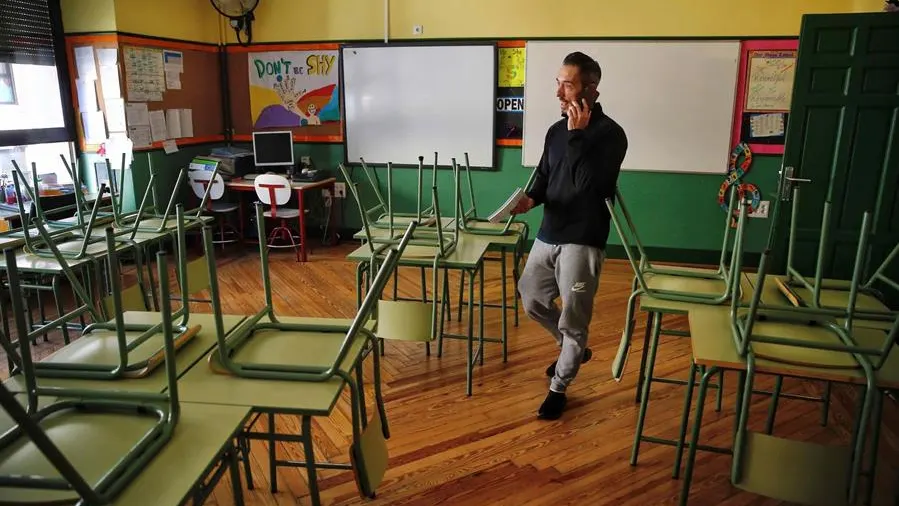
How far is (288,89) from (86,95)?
163 cm

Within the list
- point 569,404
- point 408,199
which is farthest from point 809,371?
point 408,199

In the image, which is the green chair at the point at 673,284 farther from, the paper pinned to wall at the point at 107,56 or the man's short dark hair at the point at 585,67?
the paper pinned to wall at the point at 107,56

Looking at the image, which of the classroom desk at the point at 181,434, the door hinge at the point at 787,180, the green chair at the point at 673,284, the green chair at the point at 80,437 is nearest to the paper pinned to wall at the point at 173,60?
the classroom desk at the point at 181,434

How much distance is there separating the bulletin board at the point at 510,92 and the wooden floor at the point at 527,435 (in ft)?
7.07

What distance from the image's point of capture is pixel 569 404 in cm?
286

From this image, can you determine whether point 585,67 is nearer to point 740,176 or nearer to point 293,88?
point 740,176

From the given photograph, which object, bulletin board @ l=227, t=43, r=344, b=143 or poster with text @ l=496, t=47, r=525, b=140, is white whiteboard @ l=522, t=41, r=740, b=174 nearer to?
poster with text @ l=496, t=47, r=525, b=140

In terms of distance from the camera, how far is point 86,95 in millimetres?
4812

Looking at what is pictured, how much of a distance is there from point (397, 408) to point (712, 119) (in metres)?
3.58

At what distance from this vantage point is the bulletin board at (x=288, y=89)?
18.4 ft

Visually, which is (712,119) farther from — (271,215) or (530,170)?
(271,215)

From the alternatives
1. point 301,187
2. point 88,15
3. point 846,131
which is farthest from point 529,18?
point 88,15

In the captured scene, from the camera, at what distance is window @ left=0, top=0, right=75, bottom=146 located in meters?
4.29

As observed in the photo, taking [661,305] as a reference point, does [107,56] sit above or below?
above
